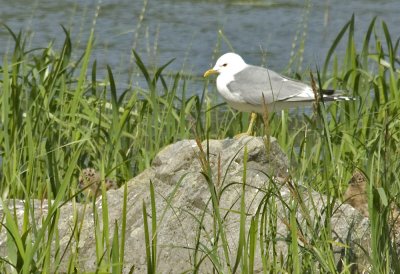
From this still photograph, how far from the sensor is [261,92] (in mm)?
4883

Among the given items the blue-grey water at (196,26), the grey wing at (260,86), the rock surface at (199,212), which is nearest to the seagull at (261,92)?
the grey wing at (260,86)

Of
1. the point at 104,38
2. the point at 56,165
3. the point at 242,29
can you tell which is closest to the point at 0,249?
the point at 56,165

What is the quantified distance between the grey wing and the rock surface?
90 centimetres

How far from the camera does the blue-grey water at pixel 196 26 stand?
8391 millimetres

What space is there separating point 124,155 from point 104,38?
4.43 metres

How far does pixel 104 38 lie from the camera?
352 inches

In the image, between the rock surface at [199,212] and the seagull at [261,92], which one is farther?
the seagull at [261,92]

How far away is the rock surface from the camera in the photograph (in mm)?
3236

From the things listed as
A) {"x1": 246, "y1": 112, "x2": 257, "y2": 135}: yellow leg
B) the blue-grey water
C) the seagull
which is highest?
the seagull

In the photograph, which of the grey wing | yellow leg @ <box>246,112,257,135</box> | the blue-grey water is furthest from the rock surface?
the blue-grey water

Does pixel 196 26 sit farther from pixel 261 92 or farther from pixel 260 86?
pixel 261 92

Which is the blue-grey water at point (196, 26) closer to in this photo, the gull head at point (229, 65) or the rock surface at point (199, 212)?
the gull head at point (229, 65)

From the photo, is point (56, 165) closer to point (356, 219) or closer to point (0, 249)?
point (0, 249)

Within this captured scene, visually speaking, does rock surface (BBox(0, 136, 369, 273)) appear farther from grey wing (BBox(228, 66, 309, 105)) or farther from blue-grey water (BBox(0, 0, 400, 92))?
blue-grey water (BBox(0, 0, 400, 92))
